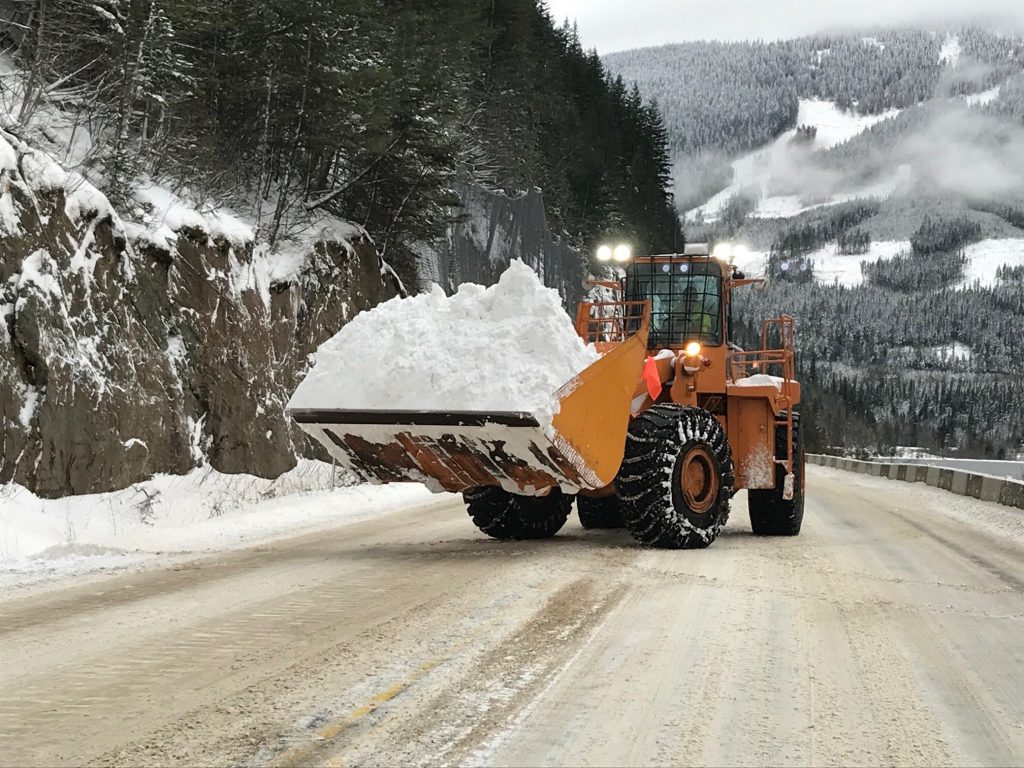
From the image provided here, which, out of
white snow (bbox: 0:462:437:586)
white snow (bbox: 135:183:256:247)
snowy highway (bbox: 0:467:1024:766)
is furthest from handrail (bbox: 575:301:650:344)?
white snow (bbox: 135:183:256:247)

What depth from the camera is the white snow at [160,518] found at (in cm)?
837

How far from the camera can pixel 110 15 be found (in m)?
14.3

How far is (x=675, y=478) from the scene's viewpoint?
29.0ft

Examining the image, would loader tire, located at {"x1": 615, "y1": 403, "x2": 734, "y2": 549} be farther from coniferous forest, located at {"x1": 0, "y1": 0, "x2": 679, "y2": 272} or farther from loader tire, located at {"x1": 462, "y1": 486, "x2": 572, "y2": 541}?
coniferous forest, located at {"x1": 0, "y1": 0, "x2": 679, "y2": 272}

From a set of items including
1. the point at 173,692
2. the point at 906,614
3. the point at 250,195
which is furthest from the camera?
the point at 250,195

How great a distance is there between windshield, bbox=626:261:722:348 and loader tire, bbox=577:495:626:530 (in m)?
1.82

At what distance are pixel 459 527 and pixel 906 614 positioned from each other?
607 cm

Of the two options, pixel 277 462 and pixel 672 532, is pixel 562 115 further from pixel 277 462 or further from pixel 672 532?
pixel 672 532

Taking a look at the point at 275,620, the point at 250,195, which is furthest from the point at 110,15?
the point at 275,620

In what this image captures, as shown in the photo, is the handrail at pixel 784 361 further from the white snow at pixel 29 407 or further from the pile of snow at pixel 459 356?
the white snow at pixel 29 407

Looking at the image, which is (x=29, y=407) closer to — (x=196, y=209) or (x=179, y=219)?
(x=179, y=219)

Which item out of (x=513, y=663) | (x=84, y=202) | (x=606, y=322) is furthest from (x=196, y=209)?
(x=513, y=663)

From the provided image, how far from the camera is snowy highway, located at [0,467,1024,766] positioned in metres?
3.60

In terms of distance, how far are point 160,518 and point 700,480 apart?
5.95 meters
